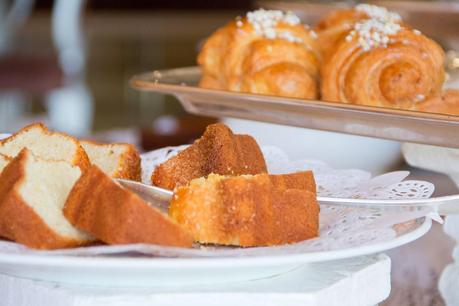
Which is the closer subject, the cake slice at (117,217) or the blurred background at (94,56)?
the cake slice at (117,217)

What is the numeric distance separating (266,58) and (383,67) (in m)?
0.15

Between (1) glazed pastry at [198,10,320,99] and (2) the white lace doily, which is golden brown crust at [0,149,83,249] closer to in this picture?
(2) the white lace doily

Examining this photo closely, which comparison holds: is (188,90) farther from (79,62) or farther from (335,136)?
(79,62)

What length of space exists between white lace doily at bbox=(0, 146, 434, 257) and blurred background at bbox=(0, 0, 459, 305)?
0.12 metres

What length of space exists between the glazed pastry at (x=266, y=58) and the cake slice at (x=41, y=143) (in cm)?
29

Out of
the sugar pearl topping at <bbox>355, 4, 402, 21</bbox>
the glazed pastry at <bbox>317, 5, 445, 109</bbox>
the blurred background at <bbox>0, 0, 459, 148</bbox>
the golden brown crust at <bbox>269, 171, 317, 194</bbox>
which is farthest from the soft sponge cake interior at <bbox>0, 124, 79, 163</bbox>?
the blurred background at <bbox>0, 0, 459, 148</bbox>

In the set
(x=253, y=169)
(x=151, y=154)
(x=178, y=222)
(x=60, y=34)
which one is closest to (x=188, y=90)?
(x=151, y=154)

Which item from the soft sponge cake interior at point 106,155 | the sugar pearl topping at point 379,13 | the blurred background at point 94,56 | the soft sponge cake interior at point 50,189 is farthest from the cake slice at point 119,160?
the blurred background at point 94,56

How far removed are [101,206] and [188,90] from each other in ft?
1.05

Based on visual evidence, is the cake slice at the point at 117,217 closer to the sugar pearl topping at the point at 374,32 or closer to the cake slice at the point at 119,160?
the cake slice at the point at 119,160

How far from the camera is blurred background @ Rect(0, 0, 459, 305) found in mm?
1154

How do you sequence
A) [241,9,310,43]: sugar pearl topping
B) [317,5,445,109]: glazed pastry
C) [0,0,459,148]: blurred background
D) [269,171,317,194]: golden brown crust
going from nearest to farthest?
[269,171,317,194]: golden brown crust → [317,5,445,109]: glazed pastry → [241,9,310,43]: sugar pearl topping → [0,0,459,148]: blurred background

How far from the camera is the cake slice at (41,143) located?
0.81m

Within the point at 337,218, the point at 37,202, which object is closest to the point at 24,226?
the point at 37,202
